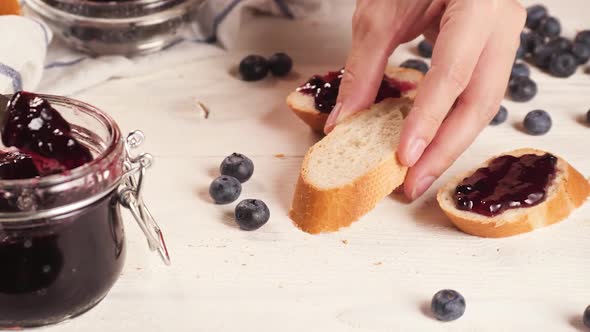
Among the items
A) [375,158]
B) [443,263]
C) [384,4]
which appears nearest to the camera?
[443,263]

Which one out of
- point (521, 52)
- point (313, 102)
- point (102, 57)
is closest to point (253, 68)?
point (313, 102)

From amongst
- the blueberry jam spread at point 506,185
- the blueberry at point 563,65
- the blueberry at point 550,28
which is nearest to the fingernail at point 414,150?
the blueberry jam spread at point 506,185

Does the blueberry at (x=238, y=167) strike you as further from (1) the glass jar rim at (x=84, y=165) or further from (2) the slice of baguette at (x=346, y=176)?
(1) the glass jar rim at (x=84, y=165)

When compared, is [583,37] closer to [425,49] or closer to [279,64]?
[425,49]

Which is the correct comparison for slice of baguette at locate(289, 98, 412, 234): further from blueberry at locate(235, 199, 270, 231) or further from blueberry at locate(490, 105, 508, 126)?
blueberry at locate(490, 105, 508, 126)

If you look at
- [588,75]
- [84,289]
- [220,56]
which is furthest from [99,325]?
[588,75]

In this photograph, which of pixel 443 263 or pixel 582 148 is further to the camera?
pixel 582 148

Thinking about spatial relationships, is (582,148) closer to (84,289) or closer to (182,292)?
(182,292)
